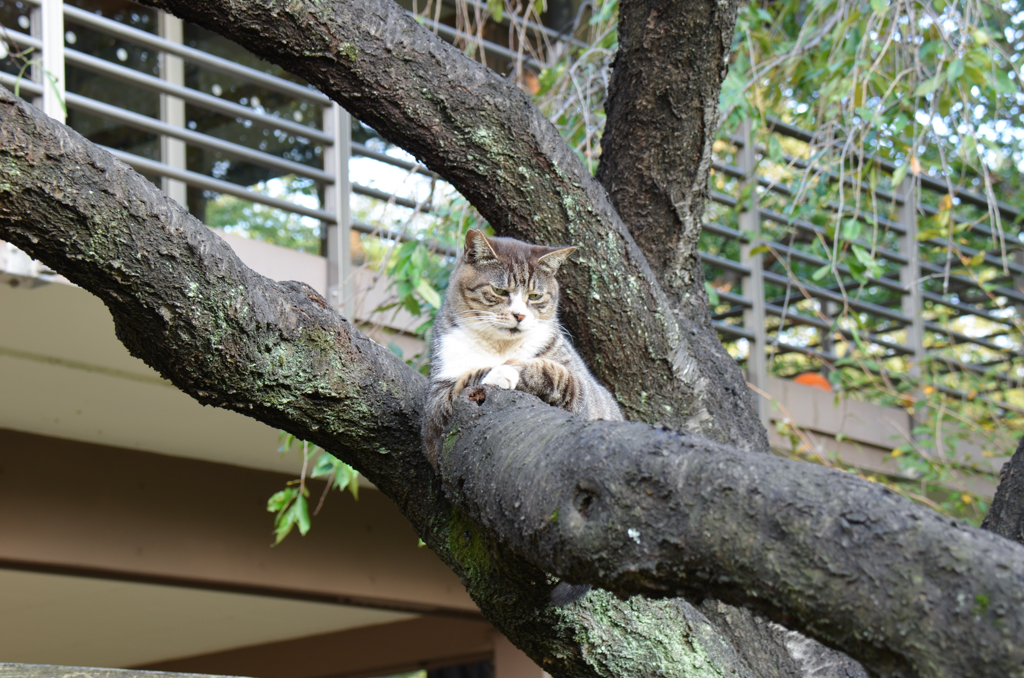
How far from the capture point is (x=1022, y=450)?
6.83 feet

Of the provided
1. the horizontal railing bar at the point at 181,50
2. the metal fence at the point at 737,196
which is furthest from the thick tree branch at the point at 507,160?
the horizontal railing bar at the point at 181,50

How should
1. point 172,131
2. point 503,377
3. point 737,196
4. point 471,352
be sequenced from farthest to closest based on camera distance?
point 737,196 → point 172,131 → point 471,352 → point 503,377

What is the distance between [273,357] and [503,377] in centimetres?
50

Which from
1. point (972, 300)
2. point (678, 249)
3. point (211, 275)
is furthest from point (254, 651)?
point (972, 300)

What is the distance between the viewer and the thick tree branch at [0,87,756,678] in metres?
1.45

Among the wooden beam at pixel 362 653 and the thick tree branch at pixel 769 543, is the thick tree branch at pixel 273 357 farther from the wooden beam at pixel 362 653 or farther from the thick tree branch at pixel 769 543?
the wooden beam at pixel 362 653

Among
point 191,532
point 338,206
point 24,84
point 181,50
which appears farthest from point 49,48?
point 191,532

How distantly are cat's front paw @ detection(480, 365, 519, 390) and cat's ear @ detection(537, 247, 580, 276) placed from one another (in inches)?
12.7

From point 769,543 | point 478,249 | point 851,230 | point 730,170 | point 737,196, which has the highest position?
point 730,170

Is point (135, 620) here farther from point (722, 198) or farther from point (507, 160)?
point (507, 160)

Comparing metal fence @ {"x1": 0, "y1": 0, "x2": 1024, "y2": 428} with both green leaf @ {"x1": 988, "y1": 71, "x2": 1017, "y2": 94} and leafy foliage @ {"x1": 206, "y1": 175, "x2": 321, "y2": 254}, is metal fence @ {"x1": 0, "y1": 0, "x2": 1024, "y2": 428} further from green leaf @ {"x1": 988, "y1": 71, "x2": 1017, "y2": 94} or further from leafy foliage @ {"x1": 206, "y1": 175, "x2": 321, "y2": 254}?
leafy foliage @ {"x1": 206, "y1": 175, "x2": 321, "y2": 254}

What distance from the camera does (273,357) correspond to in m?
1.70

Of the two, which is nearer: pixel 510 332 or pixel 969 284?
pixel 510 332

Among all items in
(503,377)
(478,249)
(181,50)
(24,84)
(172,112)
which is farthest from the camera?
(172,112)
